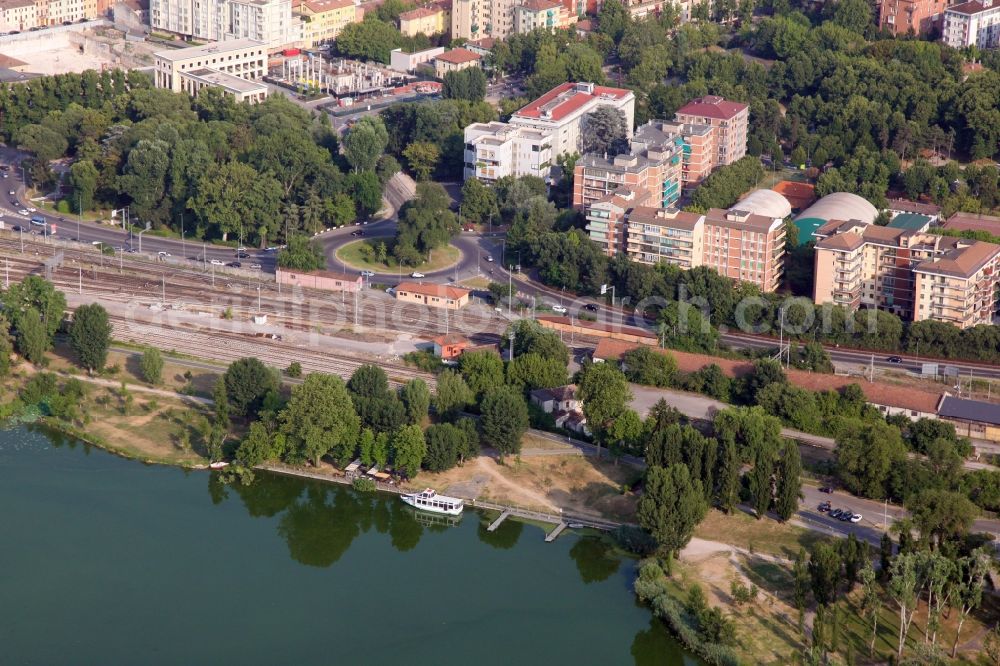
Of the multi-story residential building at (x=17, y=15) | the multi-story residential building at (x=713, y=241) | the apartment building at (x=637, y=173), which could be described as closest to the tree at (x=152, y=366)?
the multi-story residential building at (x=713, y=241)

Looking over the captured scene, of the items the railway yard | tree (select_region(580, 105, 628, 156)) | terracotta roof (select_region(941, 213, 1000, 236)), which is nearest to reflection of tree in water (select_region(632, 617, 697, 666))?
the railway yard

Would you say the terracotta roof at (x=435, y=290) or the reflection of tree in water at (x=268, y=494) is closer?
the reflection of tree in water at (x=268, y=494)

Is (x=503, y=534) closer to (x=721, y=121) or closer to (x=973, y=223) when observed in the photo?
(x=973, y=223)

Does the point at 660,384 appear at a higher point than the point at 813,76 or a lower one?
lower

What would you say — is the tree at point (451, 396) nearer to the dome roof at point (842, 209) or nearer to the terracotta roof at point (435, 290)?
the terracotta roof at point (435, 290)

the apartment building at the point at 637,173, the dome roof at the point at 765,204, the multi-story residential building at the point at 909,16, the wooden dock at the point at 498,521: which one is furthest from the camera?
the multi-story residential building at the point at 909,16

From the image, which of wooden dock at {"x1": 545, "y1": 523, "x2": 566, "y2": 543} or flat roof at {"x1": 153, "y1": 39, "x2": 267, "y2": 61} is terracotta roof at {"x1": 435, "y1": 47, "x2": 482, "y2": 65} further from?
wooden dock at {"x1": 545, "y1": 523, "x2": 566, "y2": 543}

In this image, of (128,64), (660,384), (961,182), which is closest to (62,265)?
(660,384)

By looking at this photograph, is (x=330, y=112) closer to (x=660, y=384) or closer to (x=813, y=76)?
(x=813, y=76)
